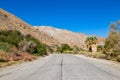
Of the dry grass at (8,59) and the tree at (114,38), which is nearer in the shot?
the dry grass at (8,59)

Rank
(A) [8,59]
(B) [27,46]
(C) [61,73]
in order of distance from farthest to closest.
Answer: (B) [27,46]
(A) [8,59]
(C) [61,73]

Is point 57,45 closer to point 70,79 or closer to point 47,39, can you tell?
point 47,39

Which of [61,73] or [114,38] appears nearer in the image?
[61,73]

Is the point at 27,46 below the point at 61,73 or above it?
above

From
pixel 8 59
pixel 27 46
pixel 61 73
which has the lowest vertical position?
pixel 61 73

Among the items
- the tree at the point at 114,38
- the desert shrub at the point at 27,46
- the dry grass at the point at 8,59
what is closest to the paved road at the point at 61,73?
the dry grass at the point at 8,59

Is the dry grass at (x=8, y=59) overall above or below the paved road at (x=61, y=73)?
above

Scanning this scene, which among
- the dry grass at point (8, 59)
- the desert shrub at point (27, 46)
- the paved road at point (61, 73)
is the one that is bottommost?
the paved road at point (61, 73)

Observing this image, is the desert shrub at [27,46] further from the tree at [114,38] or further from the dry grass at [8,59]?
the tree at [114,38]

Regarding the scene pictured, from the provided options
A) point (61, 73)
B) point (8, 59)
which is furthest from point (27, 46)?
point (61, 73)

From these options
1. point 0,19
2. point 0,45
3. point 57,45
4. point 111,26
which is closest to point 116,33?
point 111,26

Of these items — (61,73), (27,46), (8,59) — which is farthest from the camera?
(27,46)

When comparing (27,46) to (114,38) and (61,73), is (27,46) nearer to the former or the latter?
(114,38)

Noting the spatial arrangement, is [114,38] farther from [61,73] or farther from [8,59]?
A: [61,73]
